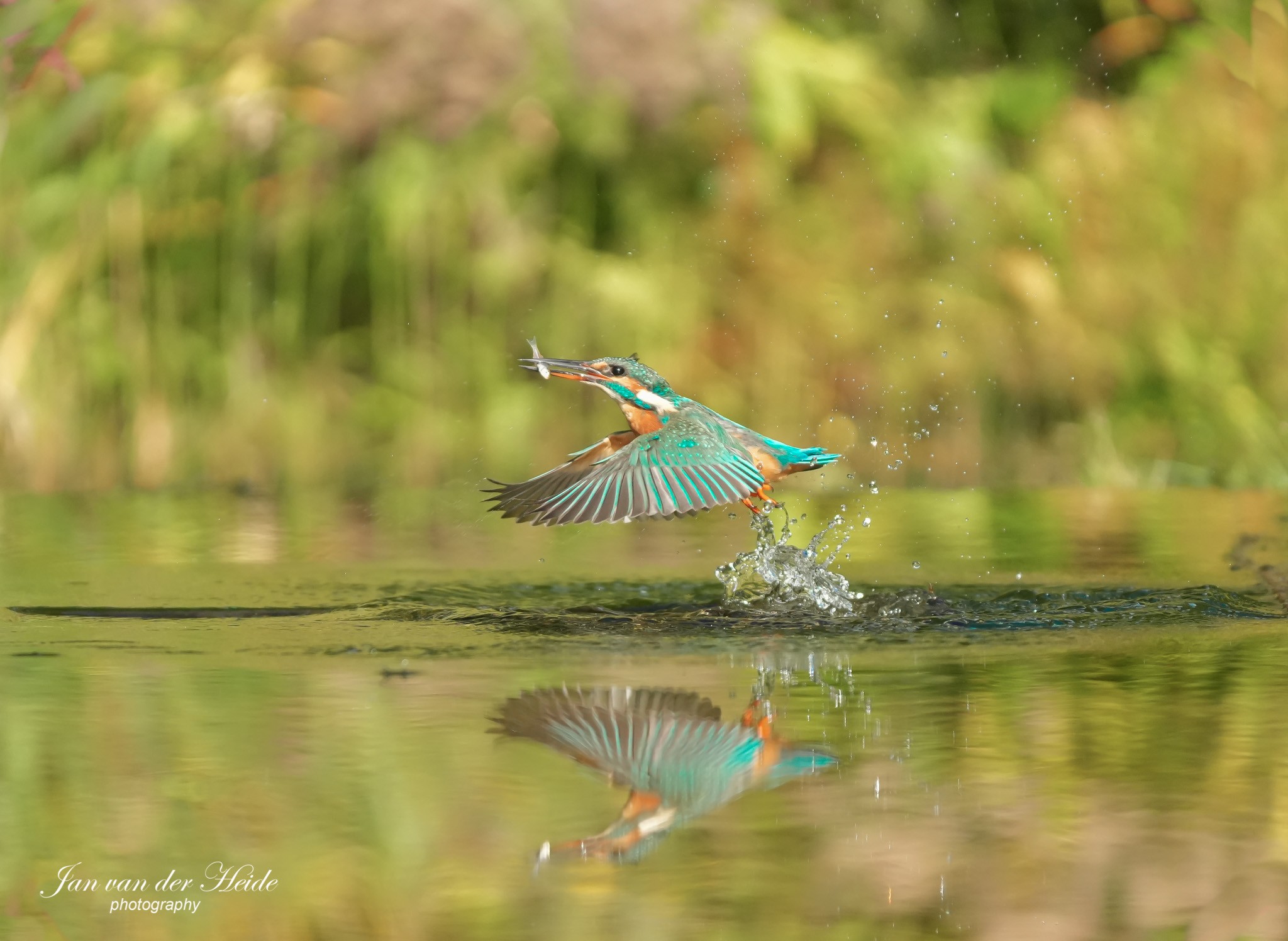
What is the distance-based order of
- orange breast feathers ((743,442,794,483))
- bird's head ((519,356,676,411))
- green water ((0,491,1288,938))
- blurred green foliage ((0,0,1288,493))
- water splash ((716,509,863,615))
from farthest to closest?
blurred green foliage ((0,0,1288,493)), orange breast feathers ((743,442,794,483)), bird's head ((519,356,676,411)), water splash ((716,509,863,615)), green water ((0,491,1288,938))

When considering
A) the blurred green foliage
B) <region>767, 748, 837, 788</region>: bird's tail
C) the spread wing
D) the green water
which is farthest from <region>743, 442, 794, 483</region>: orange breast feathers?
the blurred green foliage

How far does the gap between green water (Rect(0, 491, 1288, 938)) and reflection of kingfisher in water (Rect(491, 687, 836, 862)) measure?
53 millimetres

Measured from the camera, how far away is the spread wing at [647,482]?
224 inches

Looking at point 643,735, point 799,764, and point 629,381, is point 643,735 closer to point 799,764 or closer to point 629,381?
point 799,764

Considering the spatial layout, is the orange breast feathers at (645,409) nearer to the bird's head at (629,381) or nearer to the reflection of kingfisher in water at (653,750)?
the bird's head at (629,381)

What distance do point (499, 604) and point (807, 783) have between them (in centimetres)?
260

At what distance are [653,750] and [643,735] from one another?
161 millimetres

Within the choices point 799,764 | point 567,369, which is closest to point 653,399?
point 567,369

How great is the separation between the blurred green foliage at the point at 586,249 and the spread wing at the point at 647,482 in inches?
138

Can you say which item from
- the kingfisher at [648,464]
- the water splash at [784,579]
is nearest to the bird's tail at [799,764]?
the kingfisher at [648,464]

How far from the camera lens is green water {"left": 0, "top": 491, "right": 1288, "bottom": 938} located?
2.99 metres

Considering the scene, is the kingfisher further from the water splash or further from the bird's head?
the water splash

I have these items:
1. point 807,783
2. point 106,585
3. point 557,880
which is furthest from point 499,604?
point 557,880

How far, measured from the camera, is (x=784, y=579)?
20.8ft
